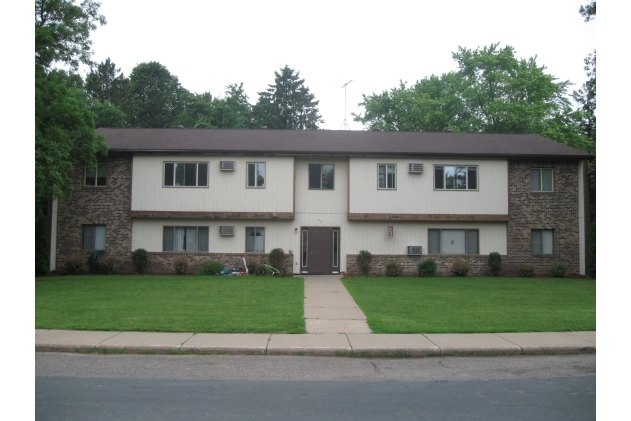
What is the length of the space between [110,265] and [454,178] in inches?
605

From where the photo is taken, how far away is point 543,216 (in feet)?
87.1

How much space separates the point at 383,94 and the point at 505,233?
2841 centimetres

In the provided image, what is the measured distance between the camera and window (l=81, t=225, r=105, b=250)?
26375 mm

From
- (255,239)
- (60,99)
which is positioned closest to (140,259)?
(255,239)

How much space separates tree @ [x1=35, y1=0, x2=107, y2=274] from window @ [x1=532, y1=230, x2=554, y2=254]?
18.9 meters

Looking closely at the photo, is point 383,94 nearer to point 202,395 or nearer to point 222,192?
point 222,192

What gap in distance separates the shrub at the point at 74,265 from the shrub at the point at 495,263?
1763cm

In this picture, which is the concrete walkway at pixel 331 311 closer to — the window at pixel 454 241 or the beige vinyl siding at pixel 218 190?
the beige vinyl siding at pixel 218 190

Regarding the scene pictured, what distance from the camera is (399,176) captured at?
2616 centimetres

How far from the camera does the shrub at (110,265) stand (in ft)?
83.2

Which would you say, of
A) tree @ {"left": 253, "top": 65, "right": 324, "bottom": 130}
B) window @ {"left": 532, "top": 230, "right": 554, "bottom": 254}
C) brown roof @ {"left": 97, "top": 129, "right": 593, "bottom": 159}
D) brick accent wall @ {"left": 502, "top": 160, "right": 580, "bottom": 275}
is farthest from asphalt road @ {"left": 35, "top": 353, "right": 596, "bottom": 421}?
tree @ {"left": 253, "top": 65, "right": 324, "bottom": 130}

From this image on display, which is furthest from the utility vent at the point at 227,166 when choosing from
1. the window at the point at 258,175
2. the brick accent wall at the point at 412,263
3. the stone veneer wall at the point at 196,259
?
the brick accent wall at the point at 412,263

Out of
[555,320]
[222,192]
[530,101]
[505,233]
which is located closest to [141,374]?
[555,320]

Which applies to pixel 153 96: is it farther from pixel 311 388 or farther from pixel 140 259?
pixel 311 388
